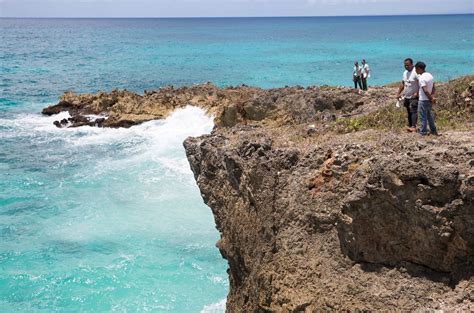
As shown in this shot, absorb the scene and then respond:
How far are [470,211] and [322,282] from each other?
2.82m

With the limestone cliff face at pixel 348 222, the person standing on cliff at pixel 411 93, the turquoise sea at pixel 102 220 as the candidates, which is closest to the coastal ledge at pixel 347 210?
the limestone cliff face at pixel 348 222

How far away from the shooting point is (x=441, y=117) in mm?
12008

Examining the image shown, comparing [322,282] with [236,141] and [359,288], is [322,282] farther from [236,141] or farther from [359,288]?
[236,141]

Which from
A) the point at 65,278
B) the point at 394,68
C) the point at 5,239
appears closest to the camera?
the point at 65,278

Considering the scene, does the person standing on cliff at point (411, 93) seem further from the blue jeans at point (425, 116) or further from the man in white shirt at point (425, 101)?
the blue jeans at point (425, 116)

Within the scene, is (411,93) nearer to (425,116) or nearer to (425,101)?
(425,101)

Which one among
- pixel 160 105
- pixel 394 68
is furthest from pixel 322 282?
pixel 394 68

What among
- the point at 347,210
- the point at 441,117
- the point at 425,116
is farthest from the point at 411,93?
the point at 347,210

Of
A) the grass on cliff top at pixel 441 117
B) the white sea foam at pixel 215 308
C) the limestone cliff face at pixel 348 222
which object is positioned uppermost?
the grass on cliff top at pixel 441 117

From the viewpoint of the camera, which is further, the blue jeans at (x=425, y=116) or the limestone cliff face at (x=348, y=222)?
the blue jeans at (x=425, y=116)

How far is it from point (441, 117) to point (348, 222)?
4677 mm

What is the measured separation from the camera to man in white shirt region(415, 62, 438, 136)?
34.5ft

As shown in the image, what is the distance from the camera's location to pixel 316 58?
87.1 meters

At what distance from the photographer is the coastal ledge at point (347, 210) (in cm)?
798
